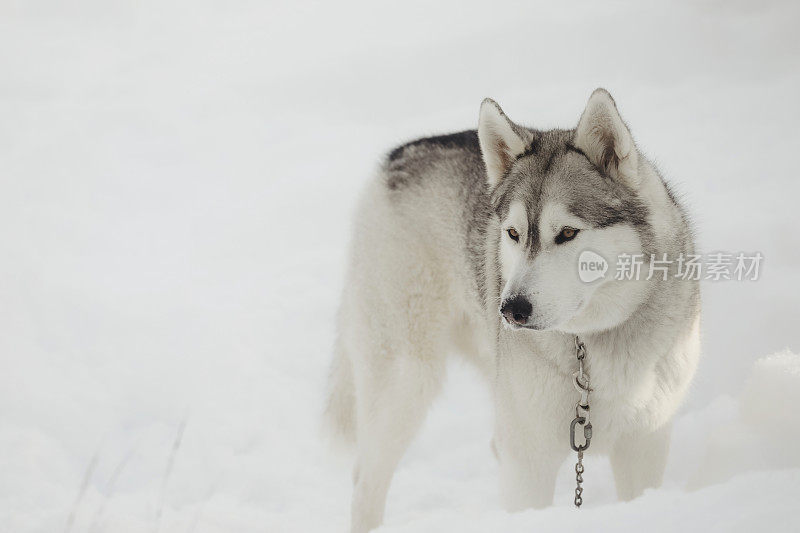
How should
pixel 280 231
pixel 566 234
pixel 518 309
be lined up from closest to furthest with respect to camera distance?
pixel 518 309, pixel 566 234, pixel 280 231

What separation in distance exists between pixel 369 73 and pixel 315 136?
3.48ft

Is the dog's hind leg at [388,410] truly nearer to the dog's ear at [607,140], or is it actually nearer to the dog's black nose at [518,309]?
the dog's black nose at [518,309]

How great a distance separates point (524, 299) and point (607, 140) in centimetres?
57

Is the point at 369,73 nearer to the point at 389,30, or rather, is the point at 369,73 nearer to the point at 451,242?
the point at 389,30

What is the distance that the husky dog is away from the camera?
214 cm

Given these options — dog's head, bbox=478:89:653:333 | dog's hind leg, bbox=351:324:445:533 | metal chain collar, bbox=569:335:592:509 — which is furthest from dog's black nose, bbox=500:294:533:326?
dog's hind leg, bbox=351:324:445:533

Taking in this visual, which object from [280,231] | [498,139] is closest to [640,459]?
[498,139]

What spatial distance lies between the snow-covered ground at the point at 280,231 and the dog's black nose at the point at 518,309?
53 centimetres

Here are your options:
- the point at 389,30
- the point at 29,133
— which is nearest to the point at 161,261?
the point at 29,133

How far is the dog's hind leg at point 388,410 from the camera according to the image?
9.81 feet

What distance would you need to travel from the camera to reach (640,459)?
2523 millimetres

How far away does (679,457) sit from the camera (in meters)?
3.42

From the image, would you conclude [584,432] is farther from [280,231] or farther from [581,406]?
[280,231]

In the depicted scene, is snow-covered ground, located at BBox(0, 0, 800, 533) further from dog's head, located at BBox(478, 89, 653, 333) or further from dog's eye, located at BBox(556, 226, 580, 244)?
dog's eye, located at BBox(556, 226, 580, 244)
